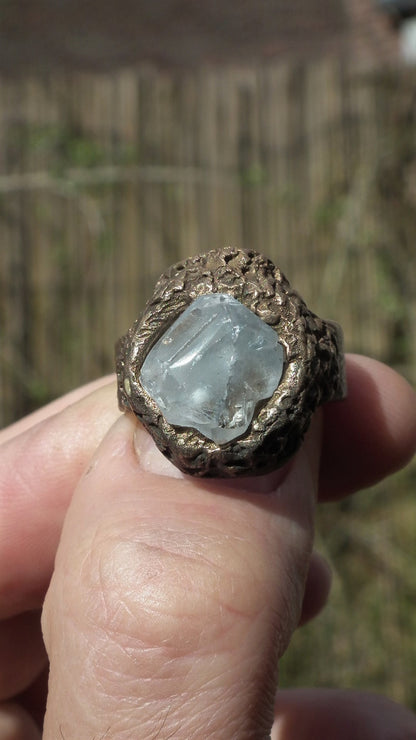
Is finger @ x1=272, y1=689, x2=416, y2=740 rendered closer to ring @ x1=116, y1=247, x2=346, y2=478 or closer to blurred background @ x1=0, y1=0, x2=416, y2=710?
ring @ x1=116, y1=247, x2=346, y2=478

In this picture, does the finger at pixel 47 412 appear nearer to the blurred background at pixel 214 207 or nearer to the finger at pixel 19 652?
the finger at pixel 19 652

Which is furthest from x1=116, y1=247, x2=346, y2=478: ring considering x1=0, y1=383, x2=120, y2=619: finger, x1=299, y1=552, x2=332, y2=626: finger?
x1=299, y1=552, x2=332, y2=626: finger

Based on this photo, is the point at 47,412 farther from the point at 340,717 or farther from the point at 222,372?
the point at 340,717

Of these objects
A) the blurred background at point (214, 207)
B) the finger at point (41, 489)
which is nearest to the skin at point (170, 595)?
the finger at point (41, 489)

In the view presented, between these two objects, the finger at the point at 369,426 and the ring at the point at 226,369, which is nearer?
the ring at the point at 226,369

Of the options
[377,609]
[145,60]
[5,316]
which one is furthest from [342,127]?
[145,60]
